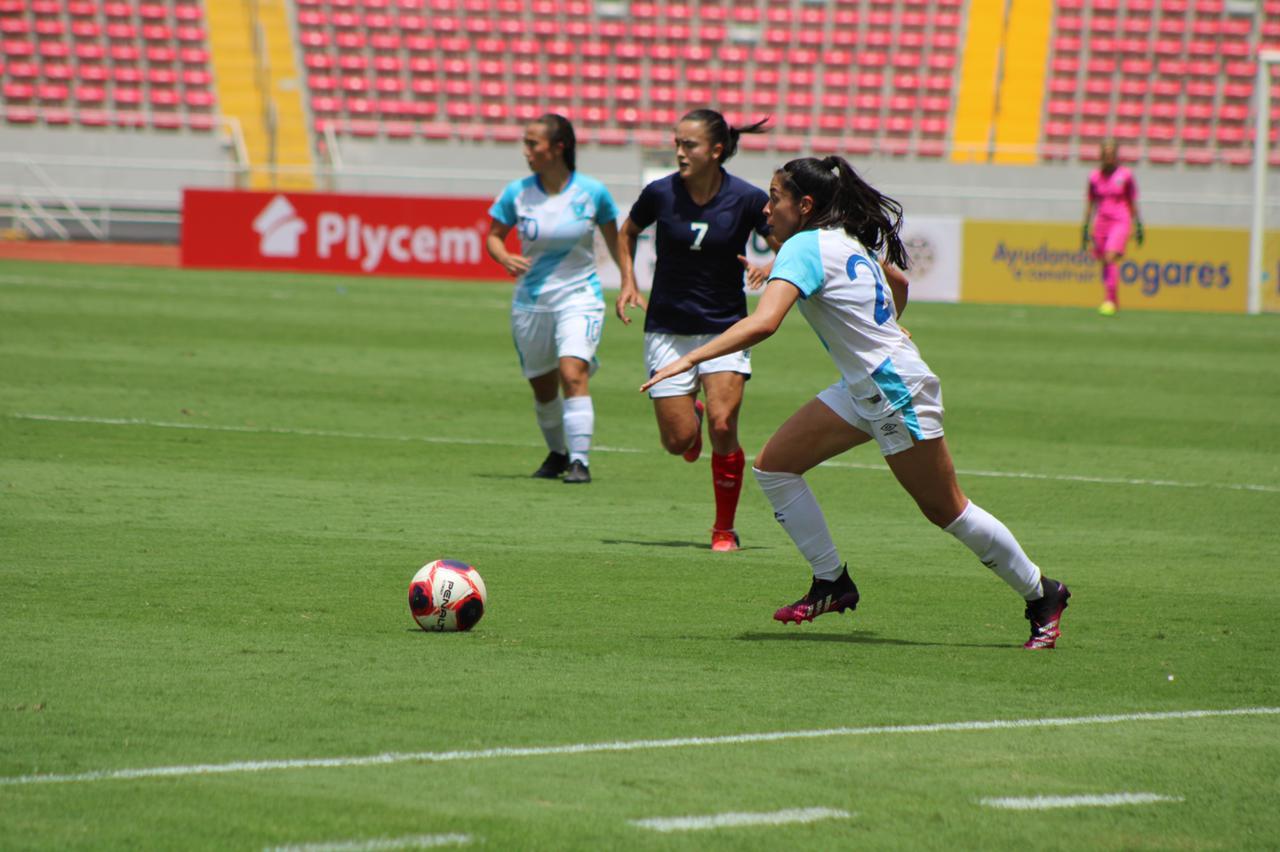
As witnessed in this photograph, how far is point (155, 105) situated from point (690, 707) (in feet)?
113

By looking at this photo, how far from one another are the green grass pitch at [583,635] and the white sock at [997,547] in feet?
0.89

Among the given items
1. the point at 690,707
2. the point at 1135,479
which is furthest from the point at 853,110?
the point at 690,707

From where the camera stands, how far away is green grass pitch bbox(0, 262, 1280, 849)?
441cm

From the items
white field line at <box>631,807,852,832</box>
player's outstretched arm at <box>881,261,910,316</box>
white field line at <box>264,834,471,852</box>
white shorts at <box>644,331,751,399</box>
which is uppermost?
player's outstretched arm at <box>881,261,910,316</box>

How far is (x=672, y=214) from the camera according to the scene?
948 centimetres

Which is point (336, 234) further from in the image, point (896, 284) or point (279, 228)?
point (896, 284)

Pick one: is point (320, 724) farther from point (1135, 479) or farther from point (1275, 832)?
point (1135, 479)

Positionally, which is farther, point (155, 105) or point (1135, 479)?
point (155, 105)

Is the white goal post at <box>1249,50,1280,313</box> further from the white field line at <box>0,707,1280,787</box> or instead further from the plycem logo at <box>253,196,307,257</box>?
the white field line at <box>0,707,1280,787</box>

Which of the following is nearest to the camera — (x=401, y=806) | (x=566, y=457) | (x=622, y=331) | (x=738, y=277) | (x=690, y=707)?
(x=401, y=806)

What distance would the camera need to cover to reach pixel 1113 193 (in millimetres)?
25047

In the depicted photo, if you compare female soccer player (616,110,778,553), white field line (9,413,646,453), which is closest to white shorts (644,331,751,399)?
female soccer player (616,110,778,553)

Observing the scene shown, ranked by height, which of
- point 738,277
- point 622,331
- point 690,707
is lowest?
point 622,331

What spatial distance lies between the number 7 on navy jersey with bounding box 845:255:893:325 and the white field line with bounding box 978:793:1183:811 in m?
2.39
